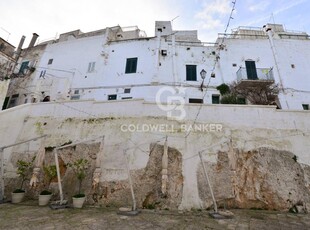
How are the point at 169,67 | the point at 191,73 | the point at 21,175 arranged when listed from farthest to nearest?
the point at 169,67
the point at 191,73
the point at 21,175

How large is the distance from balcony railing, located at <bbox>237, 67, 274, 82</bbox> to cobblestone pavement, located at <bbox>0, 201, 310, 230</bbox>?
1126cm

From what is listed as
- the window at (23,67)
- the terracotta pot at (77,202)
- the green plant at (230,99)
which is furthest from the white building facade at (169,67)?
the terracotta pot at (77,202)

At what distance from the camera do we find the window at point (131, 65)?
17.4m

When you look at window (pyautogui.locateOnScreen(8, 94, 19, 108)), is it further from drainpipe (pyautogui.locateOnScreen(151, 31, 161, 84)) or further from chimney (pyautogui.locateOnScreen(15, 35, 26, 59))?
drainpipe (pyautogui.locateOnScreen(151, 31, 161, 84))

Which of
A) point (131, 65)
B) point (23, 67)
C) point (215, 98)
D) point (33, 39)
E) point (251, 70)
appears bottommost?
point (215, 98)

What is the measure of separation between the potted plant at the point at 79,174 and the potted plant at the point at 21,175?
2328mm

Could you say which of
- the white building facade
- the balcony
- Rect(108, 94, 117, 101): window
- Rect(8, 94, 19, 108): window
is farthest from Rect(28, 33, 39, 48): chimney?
the balcony

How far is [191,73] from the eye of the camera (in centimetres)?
1708

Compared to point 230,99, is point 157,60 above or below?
above

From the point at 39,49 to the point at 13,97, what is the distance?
20.7 ft

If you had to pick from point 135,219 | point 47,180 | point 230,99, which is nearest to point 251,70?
point 230,99

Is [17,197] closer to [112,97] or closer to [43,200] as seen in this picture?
[43,200]

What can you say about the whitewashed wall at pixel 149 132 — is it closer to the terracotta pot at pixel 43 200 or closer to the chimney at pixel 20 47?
the terracotta pot at pixel 43 200

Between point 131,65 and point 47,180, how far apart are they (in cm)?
1190
